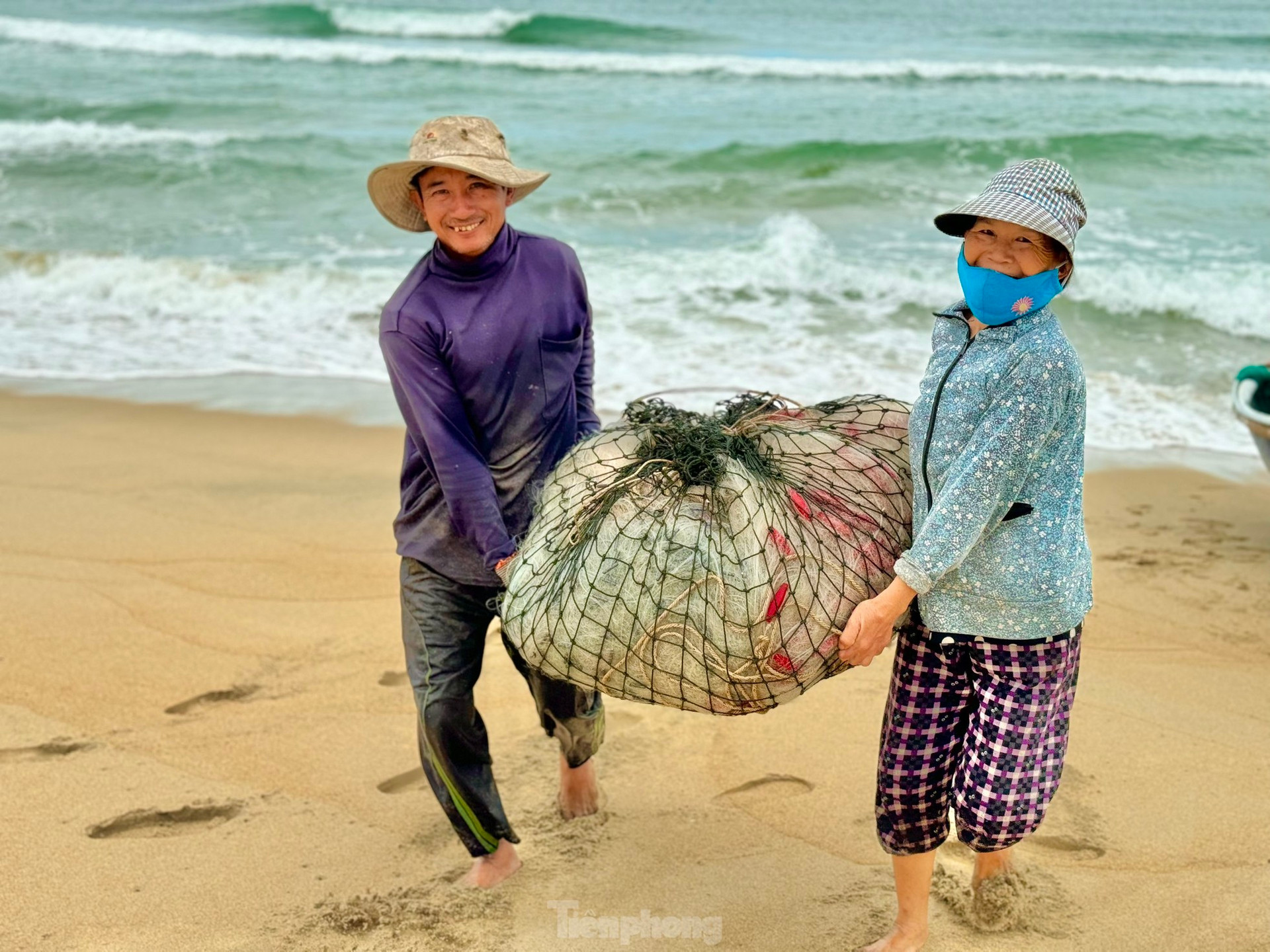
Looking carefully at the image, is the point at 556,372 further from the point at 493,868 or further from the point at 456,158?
the point at 493,868

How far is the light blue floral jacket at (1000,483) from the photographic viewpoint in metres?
2.29

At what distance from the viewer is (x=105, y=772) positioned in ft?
11.6

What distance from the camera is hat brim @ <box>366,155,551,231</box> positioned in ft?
8.69

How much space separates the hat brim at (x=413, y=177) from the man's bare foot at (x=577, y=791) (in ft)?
4.94

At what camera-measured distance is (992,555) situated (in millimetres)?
2414

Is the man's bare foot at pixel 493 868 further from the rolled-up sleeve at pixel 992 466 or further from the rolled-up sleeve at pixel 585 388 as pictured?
the rolled-up sleeve at pixel 992 466

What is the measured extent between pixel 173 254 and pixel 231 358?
2.97 meters

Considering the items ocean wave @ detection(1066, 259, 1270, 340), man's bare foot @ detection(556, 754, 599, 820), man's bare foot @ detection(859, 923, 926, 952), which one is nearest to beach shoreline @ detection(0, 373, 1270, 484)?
ocean wave @ detection(1066, 259, 1270, 340)

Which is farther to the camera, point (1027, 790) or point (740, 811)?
point (740, 811)

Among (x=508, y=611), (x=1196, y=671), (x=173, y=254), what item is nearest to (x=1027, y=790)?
(x=508, y=611)

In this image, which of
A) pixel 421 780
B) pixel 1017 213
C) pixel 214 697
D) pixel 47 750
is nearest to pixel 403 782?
pixel 421 780

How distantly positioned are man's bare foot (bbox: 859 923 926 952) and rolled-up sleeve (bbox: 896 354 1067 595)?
96 cm

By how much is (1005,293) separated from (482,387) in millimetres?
1140

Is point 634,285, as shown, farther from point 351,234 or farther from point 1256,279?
point 1256,279
